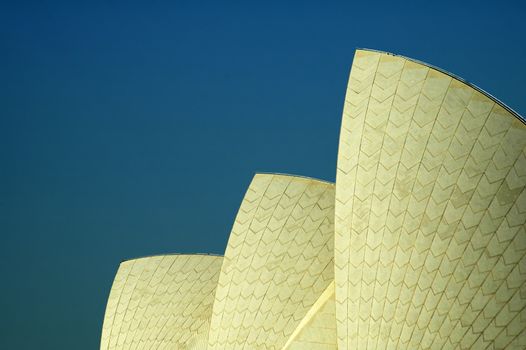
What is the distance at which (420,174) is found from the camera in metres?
33.4

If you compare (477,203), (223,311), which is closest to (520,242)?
(477,203)

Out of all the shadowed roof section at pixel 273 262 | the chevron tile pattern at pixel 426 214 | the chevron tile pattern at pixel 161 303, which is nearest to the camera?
the chevron tile pattern at pixel 426 214

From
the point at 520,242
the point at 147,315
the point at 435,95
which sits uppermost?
the point at 435,95

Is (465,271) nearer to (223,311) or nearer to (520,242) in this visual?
(520,242)

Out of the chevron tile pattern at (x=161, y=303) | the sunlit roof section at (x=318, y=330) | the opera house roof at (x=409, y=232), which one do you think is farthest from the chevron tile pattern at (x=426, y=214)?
the chevron tile pattern at (x=161, y=303)

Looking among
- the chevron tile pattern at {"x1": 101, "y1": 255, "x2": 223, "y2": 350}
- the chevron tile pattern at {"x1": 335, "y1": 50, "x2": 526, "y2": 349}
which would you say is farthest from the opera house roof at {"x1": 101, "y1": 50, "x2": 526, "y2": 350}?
the chevron tile pattern at {"x1": 101, "y1": 255, "x2": 223, "y2": 350}

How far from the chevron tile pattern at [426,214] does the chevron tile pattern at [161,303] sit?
12.0 meters

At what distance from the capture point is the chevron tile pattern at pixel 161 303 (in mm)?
45156

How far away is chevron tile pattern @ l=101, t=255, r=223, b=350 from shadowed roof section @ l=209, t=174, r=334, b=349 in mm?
4489

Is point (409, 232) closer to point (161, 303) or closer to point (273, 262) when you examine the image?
point (273, 262)

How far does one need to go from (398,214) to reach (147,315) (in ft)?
53.8

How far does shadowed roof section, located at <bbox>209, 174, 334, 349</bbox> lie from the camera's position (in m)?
39.0

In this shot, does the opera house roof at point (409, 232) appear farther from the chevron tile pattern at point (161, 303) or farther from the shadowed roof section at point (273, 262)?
the chevron tile pattern at point (161, 303)

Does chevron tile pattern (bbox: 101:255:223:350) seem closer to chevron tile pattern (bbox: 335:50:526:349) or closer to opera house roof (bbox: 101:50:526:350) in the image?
opera house roof (bbox: 101:50:526:350)
